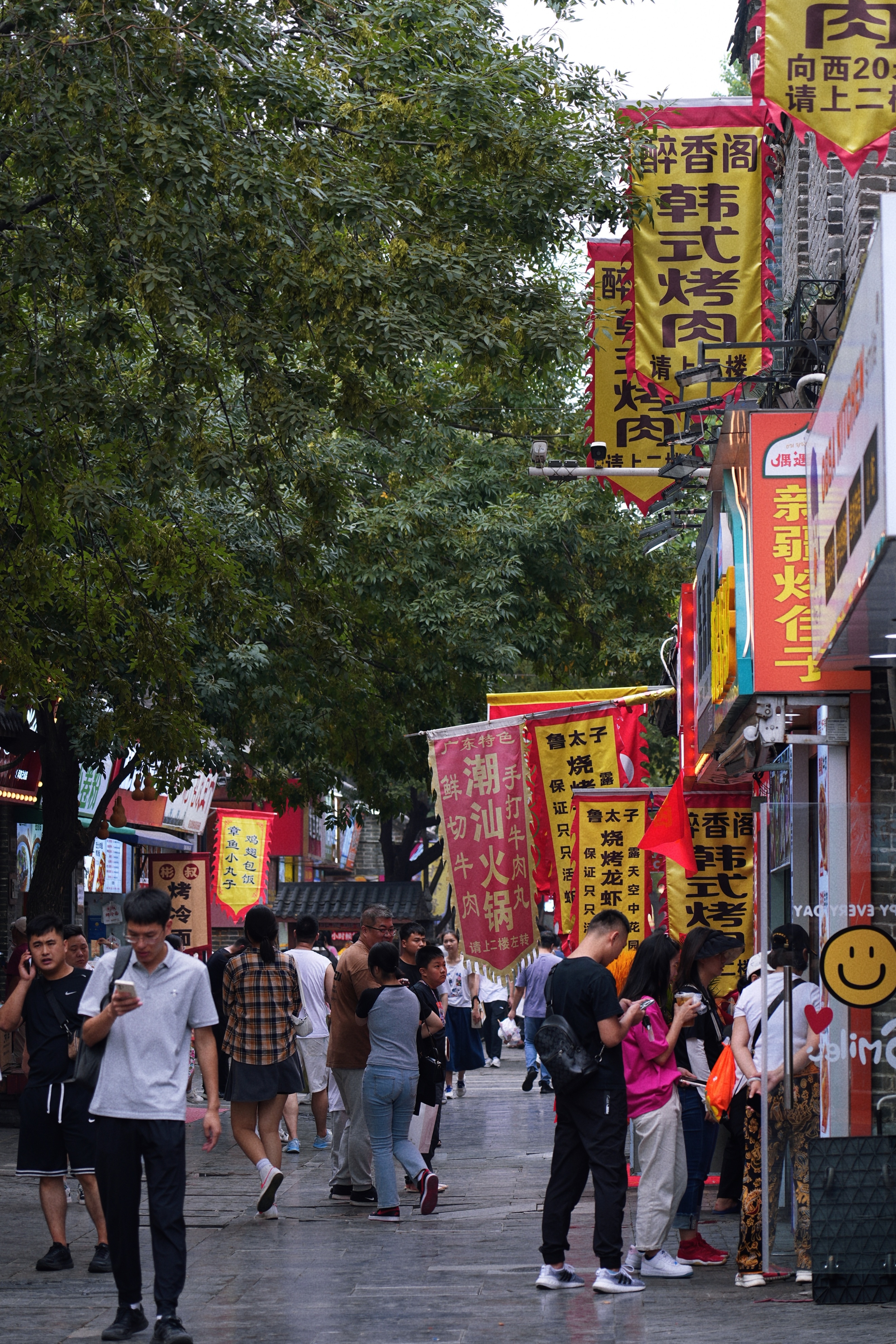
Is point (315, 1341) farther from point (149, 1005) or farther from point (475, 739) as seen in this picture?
point (475, 739)

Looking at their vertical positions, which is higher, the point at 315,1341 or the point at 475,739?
the point at 475,739

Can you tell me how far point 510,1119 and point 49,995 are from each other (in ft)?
34.1

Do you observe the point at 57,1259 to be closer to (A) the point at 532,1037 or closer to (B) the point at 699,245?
(B) the point at 699,245

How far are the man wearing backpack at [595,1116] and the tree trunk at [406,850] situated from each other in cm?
3068

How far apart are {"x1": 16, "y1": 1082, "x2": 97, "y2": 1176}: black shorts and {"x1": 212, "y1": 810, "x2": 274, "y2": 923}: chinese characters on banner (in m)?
18.5

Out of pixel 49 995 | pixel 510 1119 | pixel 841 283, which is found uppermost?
pixel 841 283

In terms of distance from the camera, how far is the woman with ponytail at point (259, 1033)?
11.2 meters

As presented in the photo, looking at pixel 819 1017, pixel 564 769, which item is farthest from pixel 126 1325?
pixel 564 769

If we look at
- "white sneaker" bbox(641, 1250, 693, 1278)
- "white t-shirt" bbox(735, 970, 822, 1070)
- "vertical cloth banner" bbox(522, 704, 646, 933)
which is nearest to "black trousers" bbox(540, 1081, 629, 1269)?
"white sneaker" bbox(641, 1250, 693, 1278)

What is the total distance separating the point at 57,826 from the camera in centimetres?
1747

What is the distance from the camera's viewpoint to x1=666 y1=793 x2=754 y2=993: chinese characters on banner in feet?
43.5

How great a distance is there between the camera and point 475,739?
1455 centimetres

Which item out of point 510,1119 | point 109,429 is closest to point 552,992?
point 109,429

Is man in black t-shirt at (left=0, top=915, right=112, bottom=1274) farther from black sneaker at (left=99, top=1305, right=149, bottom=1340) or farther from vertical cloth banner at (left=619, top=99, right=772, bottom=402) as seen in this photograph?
vertical cloth banner at (left=619, top=99, right=772, bottom=402)
